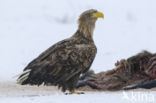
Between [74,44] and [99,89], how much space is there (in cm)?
166

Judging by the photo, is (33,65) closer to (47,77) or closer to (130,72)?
(47,77)

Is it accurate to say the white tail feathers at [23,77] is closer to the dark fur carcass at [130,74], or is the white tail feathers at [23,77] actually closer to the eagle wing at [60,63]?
the eagle wing at [60,63]

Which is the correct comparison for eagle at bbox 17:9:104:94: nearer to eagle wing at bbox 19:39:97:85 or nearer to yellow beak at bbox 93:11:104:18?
eagle wing at bbox 19:39:97:85

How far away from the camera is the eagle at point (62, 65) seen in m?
8.12

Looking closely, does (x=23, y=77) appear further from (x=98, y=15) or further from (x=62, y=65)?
(x=98, y=15)

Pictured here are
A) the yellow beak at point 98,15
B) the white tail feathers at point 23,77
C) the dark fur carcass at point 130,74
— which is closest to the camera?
the white tail feathers at point 23,77

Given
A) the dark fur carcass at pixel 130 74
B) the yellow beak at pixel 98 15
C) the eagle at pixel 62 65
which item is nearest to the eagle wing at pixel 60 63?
the eagle at pixel 62 65

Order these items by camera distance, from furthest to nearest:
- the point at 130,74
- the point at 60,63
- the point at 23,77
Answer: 1. the point at 130,74
2. the point at 60,63
3. the point at 23,77

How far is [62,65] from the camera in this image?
322 inches

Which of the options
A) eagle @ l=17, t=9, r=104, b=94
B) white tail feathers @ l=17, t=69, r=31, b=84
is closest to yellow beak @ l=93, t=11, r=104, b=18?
eagle @ l=17, t=9, r=104, b=94

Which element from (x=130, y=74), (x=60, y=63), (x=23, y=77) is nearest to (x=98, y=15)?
(x=60, y=63)

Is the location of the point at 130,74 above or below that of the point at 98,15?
below

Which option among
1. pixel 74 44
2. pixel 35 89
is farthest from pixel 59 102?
pixel 35 89

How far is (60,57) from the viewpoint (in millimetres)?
8250
